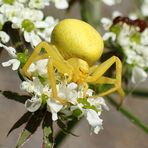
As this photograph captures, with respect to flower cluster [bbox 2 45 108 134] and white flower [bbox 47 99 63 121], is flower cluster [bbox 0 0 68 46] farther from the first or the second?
white flower [bbox 47 99 63 121]

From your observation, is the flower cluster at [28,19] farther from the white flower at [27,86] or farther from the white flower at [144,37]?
the white flower at [144,37]

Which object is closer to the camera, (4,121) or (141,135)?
(4,121)

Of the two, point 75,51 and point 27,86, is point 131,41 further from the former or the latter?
point 27,86

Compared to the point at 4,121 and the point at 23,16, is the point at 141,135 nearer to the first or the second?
the point at 4,121

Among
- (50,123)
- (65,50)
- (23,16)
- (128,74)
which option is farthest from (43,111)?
(128,74)

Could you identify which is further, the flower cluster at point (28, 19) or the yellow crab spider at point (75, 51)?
the flower cluster at point (28, 19)

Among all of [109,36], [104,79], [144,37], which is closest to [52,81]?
[104,79]

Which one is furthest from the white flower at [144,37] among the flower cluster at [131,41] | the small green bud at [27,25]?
the small green bud at [27,25]
